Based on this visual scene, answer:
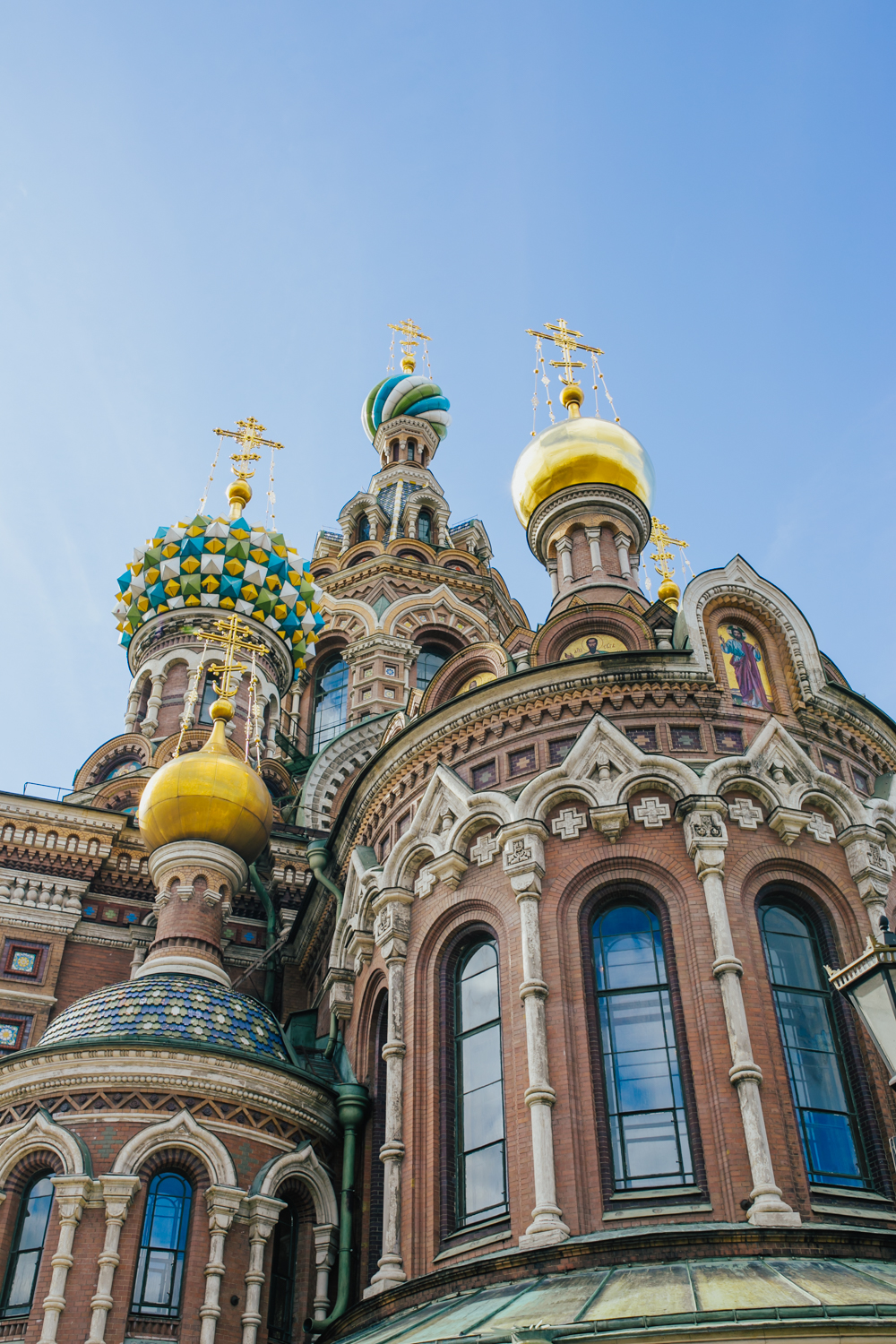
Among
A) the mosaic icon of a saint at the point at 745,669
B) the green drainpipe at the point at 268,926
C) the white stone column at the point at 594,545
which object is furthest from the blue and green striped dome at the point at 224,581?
the mosaic icon of a saint at the point at 745,669

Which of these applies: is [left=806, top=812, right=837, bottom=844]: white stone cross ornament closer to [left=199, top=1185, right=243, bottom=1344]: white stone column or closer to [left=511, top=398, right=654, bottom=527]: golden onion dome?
[left=199, top=1185, right=243, bottom=1344]: white stone column

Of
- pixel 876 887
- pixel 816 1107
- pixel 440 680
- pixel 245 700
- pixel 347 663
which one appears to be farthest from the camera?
pixel 347 663

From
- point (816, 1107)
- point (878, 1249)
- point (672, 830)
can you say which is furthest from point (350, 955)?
point (878, 1249)

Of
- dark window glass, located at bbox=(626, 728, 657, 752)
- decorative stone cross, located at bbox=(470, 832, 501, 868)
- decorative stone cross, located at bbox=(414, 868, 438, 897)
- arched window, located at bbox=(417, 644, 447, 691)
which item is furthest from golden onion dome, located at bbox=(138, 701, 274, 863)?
arched window, located at bbox=(417, 644, 447, 691)

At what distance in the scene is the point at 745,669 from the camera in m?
10.7

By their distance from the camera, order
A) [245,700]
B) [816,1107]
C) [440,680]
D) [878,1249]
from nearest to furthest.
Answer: [878,1249], [816,1107], [440,680], [245,700]

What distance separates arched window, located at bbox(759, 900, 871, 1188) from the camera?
8.48m

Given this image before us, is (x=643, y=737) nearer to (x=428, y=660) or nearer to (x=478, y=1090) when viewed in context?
(x=478, y=1090)

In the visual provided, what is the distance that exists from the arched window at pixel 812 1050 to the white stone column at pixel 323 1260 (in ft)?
12.0

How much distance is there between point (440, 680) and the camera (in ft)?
41.5

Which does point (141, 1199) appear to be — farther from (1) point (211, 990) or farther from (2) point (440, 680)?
(2) point (440, 680)

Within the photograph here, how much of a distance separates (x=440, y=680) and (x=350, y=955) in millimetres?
2705

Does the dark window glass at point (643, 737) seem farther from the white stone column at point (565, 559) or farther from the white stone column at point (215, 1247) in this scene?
the white stone column at point (215, 1247)

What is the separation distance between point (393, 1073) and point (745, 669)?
13.4ft
